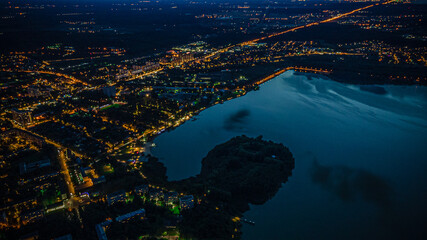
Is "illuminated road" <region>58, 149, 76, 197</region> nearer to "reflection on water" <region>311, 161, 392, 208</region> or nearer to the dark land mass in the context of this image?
the dark land mass

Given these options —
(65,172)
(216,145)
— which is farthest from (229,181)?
(65,172)

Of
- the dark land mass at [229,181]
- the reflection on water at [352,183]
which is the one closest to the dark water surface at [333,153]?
the reflection on water at [352,183]

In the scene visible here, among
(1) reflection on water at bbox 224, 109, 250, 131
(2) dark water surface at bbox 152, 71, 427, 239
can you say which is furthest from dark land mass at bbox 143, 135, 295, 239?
(1) reflection on water at bbox 224, 109, 250, 131

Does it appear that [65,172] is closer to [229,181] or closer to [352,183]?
[229,181]

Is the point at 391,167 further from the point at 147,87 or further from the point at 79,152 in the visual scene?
the point at 147,87

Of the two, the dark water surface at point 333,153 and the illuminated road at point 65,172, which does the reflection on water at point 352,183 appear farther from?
the illuminated road at point 65,172

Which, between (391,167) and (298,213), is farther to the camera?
(391,167)

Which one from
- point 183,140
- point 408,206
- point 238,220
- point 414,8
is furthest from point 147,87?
point 414,8

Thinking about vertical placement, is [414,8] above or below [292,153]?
above
